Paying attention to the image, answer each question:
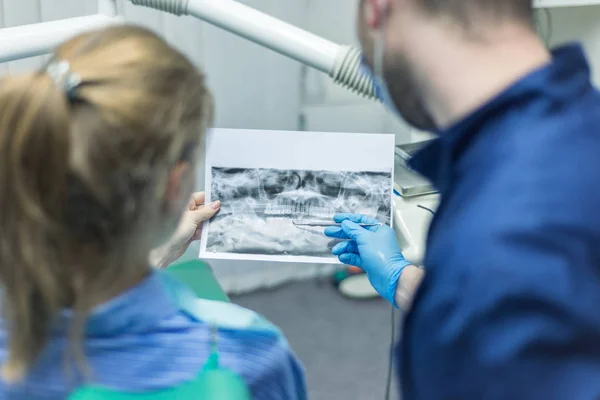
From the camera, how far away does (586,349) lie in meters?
0.59

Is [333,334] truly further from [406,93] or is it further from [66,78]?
[66,78]

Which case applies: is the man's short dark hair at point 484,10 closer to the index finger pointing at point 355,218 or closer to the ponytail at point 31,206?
the ponytail at point 31,206

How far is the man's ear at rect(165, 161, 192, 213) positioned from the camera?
2.15ft

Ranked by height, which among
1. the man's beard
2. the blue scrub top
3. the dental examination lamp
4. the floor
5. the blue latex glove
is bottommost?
the floor

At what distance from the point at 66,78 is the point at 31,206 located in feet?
0.38

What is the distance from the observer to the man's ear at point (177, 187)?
654mm

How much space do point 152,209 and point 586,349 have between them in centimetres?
43

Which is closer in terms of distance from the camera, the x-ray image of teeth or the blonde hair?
the blonde hair

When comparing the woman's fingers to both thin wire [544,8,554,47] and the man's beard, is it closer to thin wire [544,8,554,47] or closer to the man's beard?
the man's beard

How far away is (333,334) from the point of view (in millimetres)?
1966

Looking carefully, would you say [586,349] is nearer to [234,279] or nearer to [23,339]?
[23,339]

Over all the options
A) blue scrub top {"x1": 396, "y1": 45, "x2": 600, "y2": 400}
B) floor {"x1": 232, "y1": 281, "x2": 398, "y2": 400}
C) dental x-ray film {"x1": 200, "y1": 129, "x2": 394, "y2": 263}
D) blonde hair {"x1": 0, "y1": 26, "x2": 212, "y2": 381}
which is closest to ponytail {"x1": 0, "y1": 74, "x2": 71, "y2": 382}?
blonde hair {"x1": 0, "y1": 26, "x2": 212, "y2": 381}

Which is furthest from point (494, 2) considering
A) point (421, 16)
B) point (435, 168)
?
point (435, 168)

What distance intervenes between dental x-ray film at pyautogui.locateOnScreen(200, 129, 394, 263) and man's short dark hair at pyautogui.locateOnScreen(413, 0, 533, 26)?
51 cm
